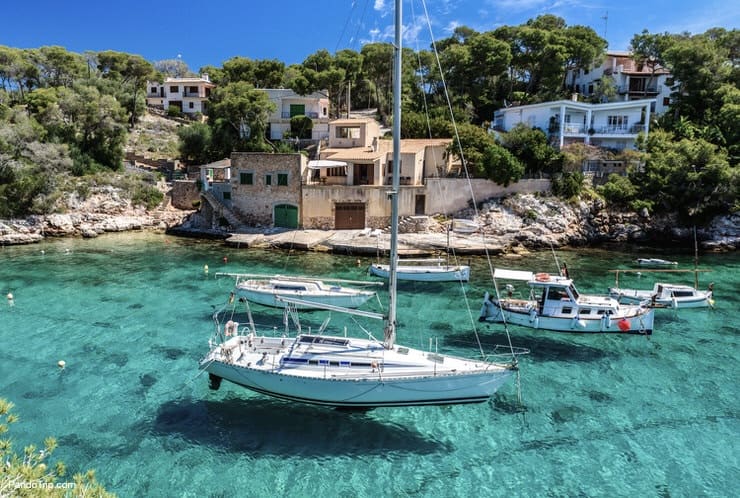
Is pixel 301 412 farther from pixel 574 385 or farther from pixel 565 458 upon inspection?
pixel 574 385

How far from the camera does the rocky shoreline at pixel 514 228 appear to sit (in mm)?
42719

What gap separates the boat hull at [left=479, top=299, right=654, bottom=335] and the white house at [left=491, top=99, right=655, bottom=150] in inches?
1379

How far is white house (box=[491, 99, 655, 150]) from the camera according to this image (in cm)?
5369

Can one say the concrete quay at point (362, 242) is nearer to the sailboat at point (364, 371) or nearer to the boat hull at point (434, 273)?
the boat hull at point (434, 273)

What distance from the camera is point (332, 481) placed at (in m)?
13.4

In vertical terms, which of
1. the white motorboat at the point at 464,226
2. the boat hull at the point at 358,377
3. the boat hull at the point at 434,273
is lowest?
the boat hull at the point at 358,377

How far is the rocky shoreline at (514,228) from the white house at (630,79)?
23.5 metres

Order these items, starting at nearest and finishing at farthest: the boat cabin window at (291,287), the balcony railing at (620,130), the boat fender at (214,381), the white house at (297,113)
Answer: the boat fender at (214,381)
the boat cabin window at (291,287)
the balcony railing at (620,130)
the white house at (297,113)

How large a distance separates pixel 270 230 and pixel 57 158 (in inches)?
900

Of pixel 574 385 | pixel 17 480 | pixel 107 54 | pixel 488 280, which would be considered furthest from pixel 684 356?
pixel 107 54

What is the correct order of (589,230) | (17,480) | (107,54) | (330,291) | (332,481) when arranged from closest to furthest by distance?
(17,480)
(332,481)
(330,291)
(589,230)
(107,54)

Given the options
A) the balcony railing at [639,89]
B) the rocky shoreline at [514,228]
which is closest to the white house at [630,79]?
the balcony railing at [639,89]

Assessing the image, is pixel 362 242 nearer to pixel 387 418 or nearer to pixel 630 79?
pixel 387 418

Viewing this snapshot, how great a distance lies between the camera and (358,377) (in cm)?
1527
